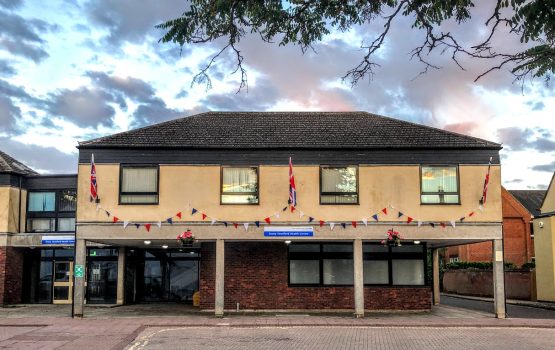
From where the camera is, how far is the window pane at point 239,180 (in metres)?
24.3

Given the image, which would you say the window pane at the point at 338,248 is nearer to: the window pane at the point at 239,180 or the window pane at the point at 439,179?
the window pane at the point at 439,179

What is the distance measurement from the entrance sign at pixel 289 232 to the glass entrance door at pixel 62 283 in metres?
12.1

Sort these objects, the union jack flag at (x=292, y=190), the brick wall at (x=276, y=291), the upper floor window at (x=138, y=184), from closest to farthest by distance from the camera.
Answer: the union jack flag at (x=292, y=190), the upper floor window at (x=138, y=184), the brick wall at (x=276, y=291)

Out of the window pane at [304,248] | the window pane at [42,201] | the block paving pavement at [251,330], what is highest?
the window pane at [42,201]

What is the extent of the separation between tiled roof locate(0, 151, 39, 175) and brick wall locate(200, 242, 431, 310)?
11393mm

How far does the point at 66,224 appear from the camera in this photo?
3064 cm

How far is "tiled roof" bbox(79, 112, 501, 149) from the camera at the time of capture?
79.8ft

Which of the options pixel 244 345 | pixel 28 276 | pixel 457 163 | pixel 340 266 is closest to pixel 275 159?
pixel 340 266

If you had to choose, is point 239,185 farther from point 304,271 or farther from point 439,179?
point 439,179

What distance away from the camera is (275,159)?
24328 mm

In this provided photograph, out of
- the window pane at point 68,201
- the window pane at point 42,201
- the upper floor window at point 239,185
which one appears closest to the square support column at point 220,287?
the upper floor window at point 239,185

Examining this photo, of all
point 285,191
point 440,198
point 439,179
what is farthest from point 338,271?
point 439,179

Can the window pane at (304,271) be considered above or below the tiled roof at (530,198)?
below

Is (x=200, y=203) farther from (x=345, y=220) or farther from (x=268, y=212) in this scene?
(x=345, y=220)
